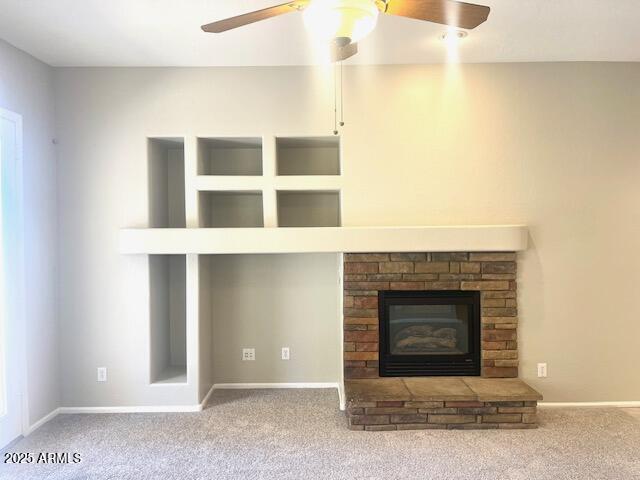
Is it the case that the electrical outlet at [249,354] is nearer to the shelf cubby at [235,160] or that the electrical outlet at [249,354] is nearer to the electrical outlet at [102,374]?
the electrical outlet at [102,374]

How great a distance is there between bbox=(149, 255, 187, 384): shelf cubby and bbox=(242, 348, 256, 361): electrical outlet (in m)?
0.51

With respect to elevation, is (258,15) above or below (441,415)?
above

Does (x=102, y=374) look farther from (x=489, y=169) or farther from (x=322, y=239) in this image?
(x=489, y=169)

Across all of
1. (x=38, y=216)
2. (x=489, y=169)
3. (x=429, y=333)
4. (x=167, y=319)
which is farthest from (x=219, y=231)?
(x=489, y=169)

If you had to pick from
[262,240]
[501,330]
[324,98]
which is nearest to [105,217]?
[262,240]

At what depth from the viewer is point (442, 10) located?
1.51m

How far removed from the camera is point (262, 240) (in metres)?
2.95

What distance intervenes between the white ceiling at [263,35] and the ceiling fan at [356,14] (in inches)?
32.2

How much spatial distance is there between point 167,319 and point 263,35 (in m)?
2.43

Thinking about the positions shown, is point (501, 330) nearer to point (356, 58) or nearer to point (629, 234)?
point (629, 234)

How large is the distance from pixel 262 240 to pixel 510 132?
211 centimetres

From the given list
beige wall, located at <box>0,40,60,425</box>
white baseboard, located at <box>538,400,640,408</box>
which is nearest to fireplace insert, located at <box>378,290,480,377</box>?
white baseboard, located at <box>538,400,640,408</box>

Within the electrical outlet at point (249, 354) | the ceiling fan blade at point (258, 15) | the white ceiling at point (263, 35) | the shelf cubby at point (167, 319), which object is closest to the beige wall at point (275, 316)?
the electrical outlet at point (249, 354)

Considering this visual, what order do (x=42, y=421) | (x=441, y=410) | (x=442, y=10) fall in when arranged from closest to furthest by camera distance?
(x=442, y=10)
(x=441, y=410)
(x=42, y=421)
